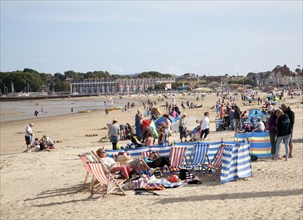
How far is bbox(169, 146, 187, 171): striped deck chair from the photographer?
9.47 metres

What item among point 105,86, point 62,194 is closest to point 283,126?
point 62,194

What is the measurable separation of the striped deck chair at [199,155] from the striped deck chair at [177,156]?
249mm

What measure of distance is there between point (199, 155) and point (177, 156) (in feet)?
1.71

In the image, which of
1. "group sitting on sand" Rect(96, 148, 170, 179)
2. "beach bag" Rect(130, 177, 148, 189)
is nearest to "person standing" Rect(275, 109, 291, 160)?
"group sitting on sand" Rect(96, 148, 170, 179)

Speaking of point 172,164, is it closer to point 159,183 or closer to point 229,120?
point 159,183

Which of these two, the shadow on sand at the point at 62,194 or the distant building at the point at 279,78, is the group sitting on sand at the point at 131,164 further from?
the distant building at the point at 279,78

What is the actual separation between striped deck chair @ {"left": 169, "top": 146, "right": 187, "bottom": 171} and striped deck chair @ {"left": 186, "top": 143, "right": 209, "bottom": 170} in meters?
0.25

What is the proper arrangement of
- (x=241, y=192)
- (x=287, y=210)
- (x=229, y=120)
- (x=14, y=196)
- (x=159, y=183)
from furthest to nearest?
(x=229, y=120), (x=14, y=196), (x=159, y=183), (x=241, y=192), (x=287, y=210)

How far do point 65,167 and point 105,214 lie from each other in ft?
16.5

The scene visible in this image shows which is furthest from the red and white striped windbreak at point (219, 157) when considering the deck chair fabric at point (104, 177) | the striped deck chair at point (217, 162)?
the deck chair fabric at point (104, 177)

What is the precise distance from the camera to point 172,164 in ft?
31.3

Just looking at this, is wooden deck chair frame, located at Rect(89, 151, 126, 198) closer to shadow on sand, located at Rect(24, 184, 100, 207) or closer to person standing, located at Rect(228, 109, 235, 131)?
shadow on sand, located at Rect(24, 184, 100, 207)

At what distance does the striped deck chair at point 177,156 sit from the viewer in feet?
31.1

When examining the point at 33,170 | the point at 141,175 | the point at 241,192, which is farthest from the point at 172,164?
the point at 33,170
